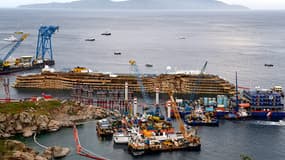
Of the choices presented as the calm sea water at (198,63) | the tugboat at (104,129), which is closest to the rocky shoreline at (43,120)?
the calm sea water at (198,63)

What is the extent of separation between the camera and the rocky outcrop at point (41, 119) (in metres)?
42.1

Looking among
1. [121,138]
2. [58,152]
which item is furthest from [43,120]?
[121,138]

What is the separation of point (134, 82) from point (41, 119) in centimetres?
1929

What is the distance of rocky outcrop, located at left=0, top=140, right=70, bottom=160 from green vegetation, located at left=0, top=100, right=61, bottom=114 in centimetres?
849

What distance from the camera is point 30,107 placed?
4525 cm

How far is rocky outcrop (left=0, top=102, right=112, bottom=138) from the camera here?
4212cm

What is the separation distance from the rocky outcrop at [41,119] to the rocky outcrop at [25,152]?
6.04m

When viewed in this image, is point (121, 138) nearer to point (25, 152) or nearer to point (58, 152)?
point (58, 152)

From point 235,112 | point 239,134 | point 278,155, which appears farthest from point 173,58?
point 278,155

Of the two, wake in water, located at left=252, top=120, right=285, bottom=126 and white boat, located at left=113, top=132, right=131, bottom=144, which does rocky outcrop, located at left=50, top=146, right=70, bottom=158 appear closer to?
white boat, located at left=113, top=132, right=131, bottom=144

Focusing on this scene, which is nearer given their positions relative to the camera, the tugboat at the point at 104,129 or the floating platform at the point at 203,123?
the tugboat at the point at 104,129

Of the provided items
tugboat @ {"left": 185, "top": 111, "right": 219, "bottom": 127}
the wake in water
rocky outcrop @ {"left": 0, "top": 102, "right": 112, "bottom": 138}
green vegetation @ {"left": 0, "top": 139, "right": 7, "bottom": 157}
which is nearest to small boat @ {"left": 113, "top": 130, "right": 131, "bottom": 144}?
rocky outcrop @ {"left": 0, "top": 102, "right": 112, "bottom": 138}

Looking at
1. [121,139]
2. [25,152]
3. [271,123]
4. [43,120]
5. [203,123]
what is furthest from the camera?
[271,123]

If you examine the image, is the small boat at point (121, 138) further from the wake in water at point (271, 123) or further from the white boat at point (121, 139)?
the wake in water at point (271, 123)
